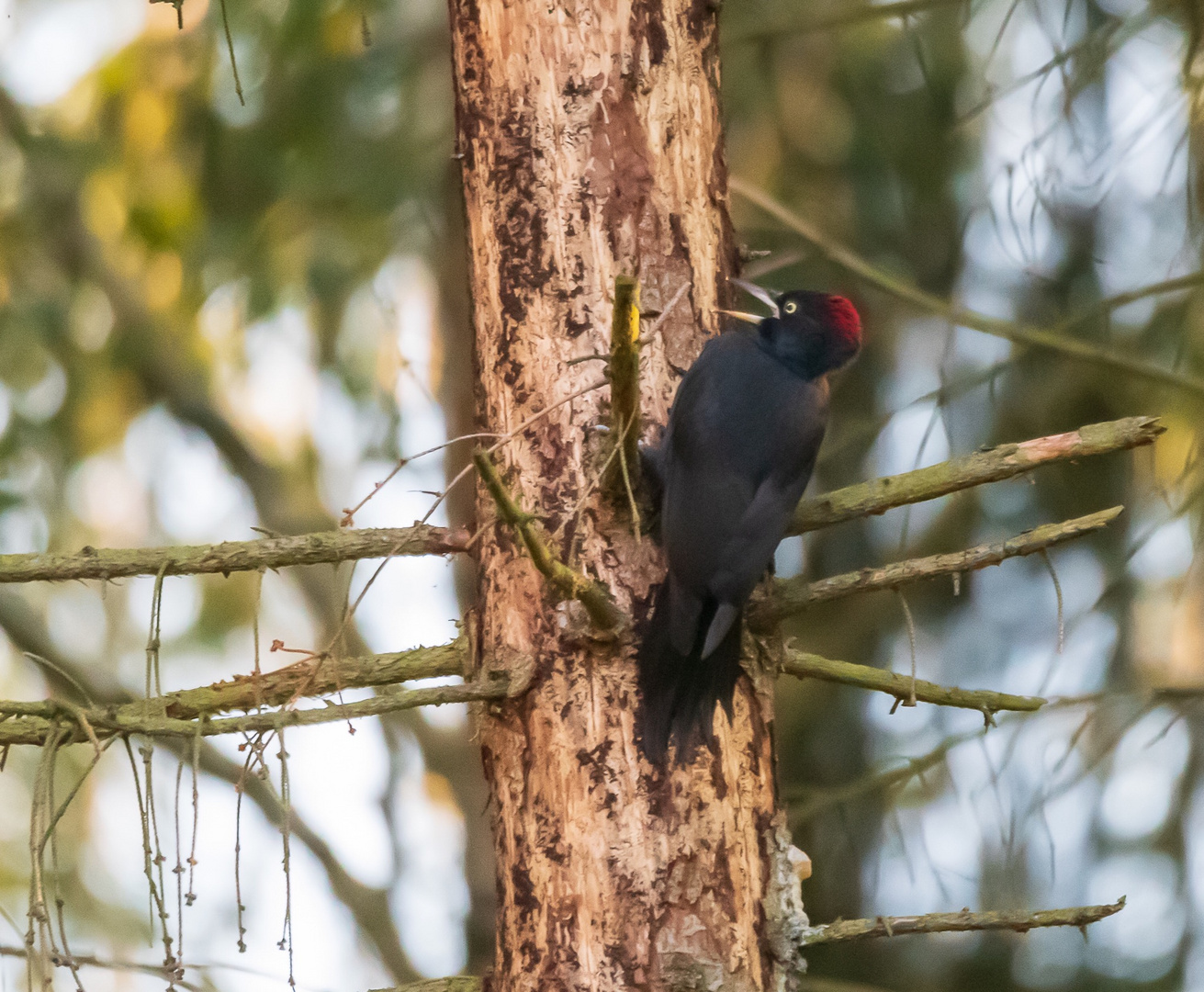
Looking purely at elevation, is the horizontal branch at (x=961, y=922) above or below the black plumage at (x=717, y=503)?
below

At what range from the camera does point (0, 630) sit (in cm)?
432

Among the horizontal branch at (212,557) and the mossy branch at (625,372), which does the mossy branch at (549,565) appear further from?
the horizontal branch at (212,557)

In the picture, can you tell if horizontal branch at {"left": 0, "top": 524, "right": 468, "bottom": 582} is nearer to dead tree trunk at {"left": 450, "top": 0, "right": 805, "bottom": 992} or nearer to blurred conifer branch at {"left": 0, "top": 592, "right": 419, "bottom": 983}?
dead tree trunk at {"left": 450, "top": 0, "right": 805, "bottom": 992}

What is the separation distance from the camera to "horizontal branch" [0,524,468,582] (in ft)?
6.09

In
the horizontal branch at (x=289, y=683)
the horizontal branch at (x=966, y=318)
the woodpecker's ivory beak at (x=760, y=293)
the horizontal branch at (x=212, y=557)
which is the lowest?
the horizontal branch at (x=289, y=683)

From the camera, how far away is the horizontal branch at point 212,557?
186cm

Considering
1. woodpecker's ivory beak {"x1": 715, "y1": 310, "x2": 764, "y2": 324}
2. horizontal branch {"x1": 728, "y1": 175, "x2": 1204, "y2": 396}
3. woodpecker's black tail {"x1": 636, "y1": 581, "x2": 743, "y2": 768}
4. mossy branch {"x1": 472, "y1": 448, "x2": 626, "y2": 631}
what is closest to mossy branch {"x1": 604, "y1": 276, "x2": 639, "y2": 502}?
mossy branch {"x1": 472, "y1": 448, "x2": 626, "y2": 631}

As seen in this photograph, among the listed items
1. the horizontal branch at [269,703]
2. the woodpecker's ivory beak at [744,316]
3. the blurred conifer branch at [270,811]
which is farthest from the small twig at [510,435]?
the blurred conifer branch at [270,811]

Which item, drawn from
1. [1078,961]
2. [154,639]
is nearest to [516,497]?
[154,639]

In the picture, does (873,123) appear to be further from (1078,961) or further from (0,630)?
(0,630)

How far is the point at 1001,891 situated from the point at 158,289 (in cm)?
372

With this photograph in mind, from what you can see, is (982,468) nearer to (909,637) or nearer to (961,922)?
(909,637)

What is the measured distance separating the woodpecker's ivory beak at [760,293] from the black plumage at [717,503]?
7 cm

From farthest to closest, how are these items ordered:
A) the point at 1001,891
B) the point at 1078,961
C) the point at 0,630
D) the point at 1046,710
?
the point at 0,630 → the point at 1078,961 → the point at 1046,710 → the point at 1001,891
